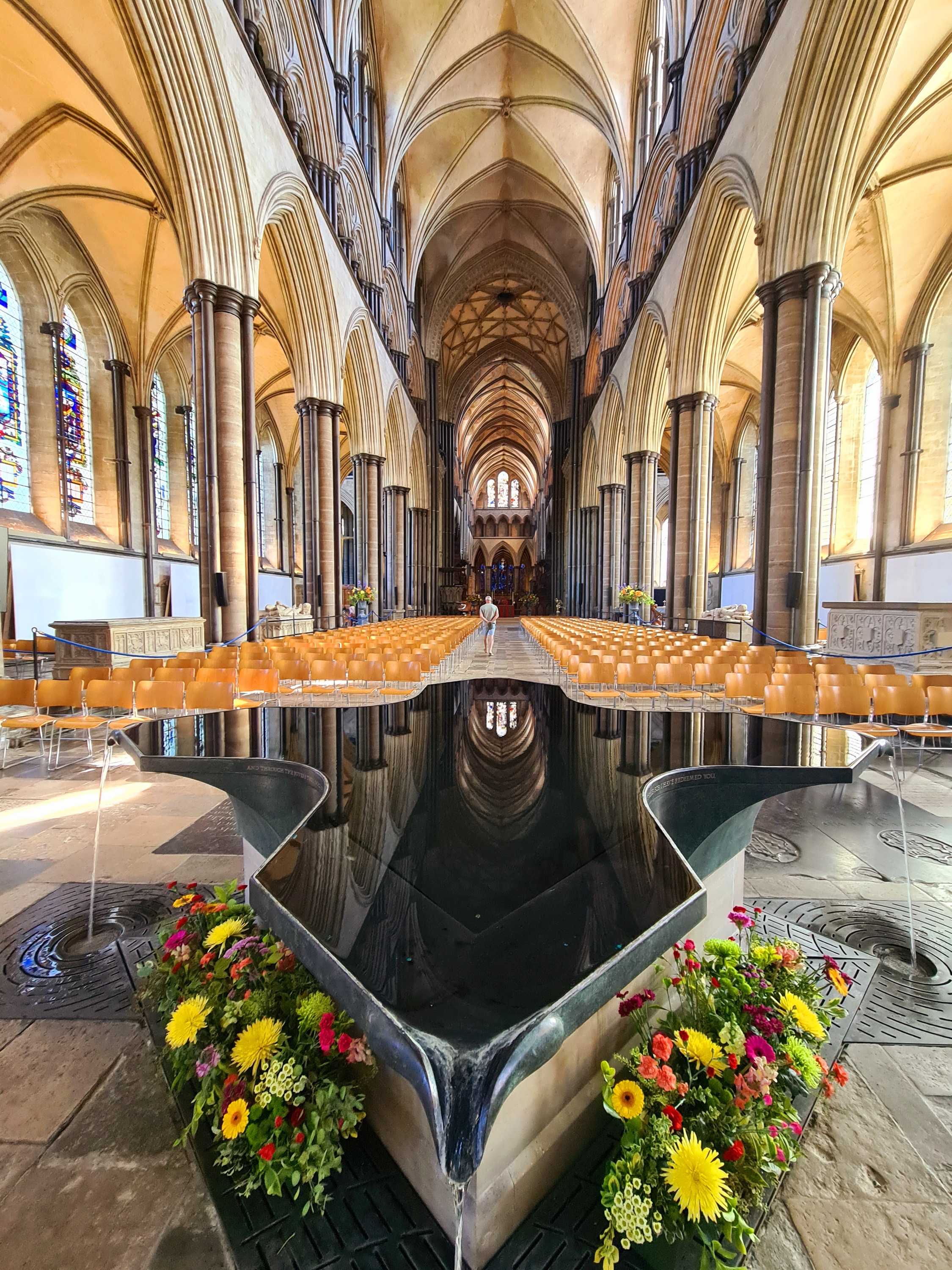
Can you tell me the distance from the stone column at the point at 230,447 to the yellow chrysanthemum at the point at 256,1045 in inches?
379

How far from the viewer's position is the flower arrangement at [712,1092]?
1.25 m

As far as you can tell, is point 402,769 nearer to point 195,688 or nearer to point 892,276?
point 195,688

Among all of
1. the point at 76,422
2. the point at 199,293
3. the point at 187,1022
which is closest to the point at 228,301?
the point at 199,293

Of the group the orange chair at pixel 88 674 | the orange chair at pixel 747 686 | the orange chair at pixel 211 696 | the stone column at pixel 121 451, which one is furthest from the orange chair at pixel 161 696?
the stone column at pixel 121 451

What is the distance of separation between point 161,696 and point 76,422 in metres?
15.5

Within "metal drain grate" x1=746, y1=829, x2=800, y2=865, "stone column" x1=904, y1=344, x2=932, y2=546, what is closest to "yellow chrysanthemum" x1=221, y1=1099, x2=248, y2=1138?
"metal drain grate" x1=746, y1=829, x2=800, y2=865

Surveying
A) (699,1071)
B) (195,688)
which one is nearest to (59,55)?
(195,688)

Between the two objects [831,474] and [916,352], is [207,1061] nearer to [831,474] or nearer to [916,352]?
[916,352]

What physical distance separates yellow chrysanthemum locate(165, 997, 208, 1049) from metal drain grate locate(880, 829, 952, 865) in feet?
14.2

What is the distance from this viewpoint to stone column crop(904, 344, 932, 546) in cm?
1603

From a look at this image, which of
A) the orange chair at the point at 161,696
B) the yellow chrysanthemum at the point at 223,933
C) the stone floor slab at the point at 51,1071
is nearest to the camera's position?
the stone floor slab at the point at 51,1071

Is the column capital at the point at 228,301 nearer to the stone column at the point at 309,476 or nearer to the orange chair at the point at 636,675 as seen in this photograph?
the stone column at the point at 309,476

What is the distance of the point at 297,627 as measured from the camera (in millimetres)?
15453

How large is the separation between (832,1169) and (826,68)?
45.3ft
